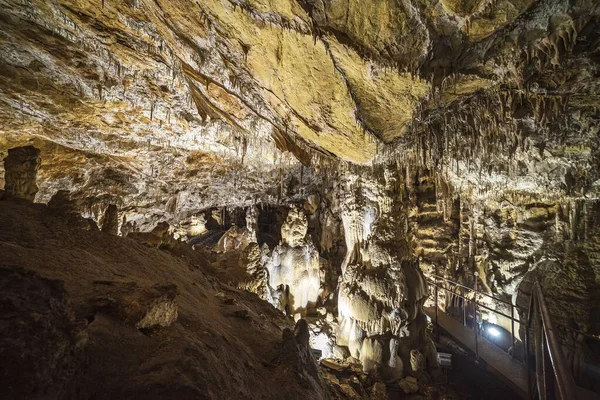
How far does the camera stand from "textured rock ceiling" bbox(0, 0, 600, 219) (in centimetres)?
384

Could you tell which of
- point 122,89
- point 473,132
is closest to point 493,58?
point 473,132

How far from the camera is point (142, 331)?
2.03 meters

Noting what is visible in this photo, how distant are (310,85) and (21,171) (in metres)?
4.22

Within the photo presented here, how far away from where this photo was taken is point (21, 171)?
360 centimetres

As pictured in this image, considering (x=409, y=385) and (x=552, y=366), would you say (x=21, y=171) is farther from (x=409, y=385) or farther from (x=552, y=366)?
(x=409, y=385)

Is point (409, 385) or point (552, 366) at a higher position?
point (552, 366)

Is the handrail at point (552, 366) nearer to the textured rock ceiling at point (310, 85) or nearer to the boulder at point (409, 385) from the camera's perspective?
the textured rock ceiling at point (310, 85)

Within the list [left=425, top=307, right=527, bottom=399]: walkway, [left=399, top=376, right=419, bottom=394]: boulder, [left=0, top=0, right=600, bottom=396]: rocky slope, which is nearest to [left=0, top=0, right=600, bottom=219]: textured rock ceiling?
[left=0, top=0, right=600, bottom=396]: rocky slope

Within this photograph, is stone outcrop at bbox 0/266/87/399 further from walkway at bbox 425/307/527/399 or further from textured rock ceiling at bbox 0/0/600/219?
walkway at bbox 425/307/527/399

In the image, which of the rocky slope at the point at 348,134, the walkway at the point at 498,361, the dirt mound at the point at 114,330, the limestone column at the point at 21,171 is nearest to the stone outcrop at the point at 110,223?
the rocky slope at the point at 348,134

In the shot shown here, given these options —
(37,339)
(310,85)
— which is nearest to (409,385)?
(310,85)

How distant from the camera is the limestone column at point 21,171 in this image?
3465 mm

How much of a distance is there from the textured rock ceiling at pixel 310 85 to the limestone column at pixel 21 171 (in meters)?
2.08

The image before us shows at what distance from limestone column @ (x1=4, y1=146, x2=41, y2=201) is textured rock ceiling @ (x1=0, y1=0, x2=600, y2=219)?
208cm
